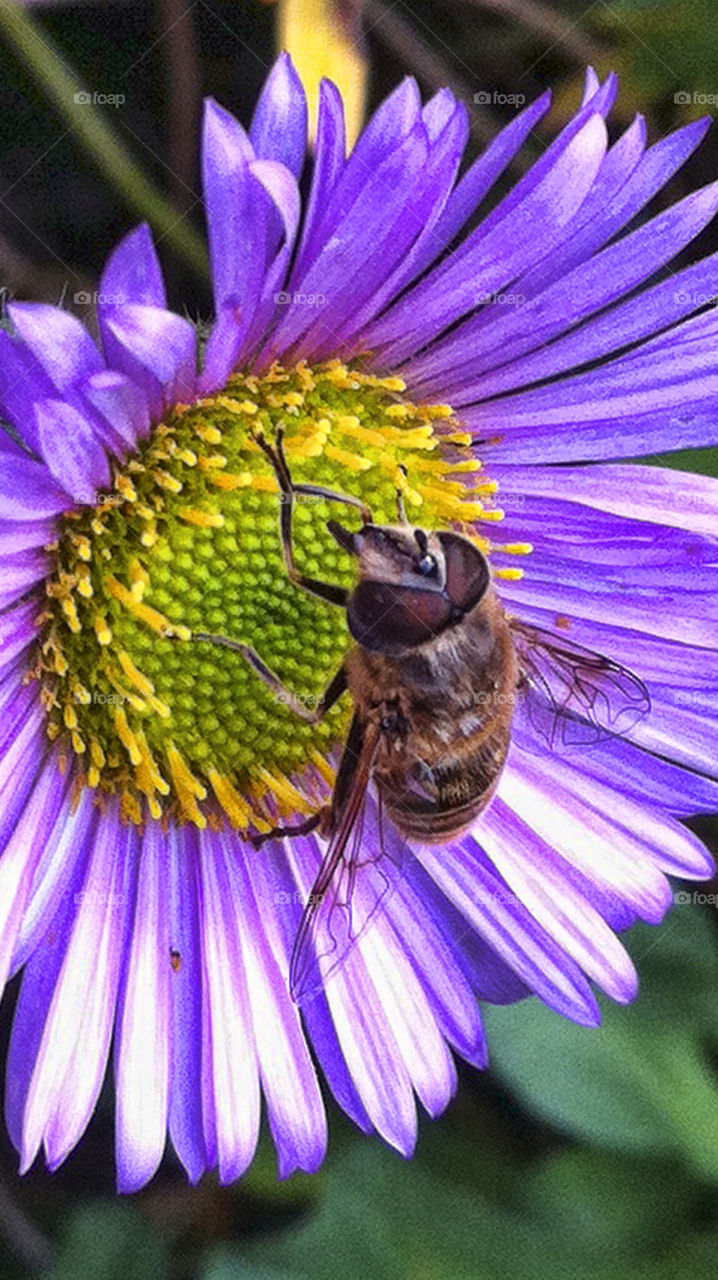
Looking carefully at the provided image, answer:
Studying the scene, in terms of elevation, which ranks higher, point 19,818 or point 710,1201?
point 19,818

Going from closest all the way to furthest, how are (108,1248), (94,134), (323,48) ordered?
(323,48)
(94,134)
(108,1248)

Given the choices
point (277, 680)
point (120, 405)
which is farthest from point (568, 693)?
point (120, 405)

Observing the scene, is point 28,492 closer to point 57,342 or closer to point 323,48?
point 57,342

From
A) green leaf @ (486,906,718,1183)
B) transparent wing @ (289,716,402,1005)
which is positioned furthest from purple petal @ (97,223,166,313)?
green leaf @ (486,906,718,1183)

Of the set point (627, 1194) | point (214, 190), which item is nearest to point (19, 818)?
point (214, 190)

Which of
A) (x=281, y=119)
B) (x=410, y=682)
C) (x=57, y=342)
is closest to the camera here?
(x=57, y=342)

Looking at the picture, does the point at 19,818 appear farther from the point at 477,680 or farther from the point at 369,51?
the point at 369,51

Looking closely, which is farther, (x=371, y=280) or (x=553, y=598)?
(x=553, y=598)
